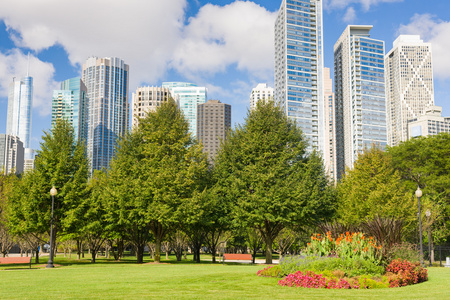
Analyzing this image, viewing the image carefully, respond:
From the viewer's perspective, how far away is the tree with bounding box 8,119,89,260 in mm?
33656

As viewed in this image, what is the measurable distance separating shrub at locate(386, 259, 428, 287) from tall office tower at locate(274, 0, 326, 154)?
547 feet

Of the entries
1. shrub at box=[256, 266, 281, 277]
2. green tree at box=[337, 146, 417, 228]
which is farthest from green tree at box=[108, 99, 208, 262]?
green tree at box=[337, 146, 417, 228]

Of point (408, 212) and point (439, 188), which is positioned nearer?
point (408, 212)

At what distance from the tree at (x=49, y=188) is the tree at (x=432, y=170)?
37236 millimetres

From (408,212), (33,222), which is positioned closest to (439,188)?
(408,212)

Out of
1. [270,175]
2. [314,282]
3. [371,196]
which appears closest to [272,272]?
[314,282]

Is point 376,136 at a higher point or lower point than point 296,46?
lower

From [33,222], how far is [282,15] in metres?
174

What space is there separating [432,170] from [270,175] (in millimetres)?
29176

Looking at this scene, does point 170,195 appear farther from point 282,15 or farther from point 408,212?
Result: point 282,15

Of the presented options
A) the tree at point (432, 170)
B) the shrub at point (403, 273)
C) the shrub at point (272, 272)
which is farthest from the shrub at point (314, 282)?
the tree at point (432, 170)

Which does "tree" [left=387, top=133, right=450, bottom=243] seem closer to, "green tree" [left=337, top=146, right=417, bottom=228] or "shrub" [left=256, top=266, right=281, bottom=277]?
"green tree" [left=337, top=146, right=417, bottom=228]

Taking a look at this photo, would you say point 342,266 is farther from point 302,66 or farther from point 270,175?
point 302,66

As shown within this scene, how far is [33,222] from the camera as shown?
110ft
